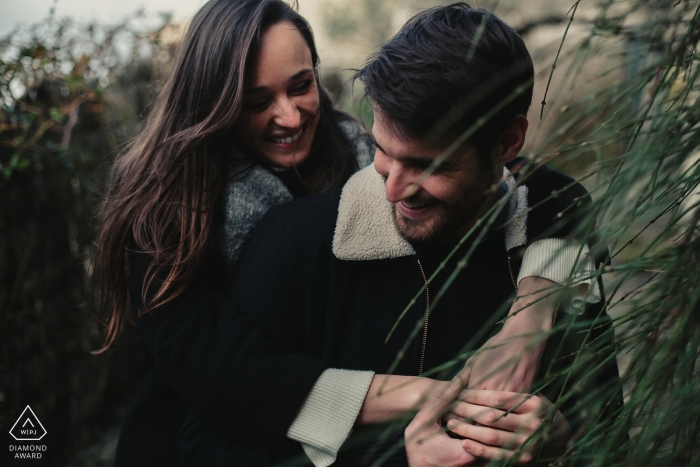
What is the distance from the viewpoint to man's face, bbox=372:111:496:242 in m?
1.36

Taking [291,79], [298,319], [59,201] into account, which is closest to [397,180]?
[298,319]

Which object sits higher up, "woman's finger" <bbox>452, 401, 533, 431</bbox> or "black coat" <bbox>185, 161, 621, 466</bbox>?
"black coat" <bbox>185, 161, 621, 466</bbox>

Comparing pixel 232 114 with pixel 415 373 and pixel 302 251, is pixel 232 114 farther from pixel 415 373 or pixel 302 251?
pixel 415 373

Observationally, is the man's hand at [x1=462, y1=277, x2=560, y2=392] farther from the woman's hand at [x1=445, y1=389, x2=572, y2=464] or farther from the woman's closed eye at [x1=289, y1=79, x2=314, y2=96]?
the woman's closed eye at [x1=289, y1=79, x2=314, y2=96]

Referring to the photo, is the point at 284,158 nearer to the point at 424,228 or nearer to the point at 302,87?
the point at 302,87

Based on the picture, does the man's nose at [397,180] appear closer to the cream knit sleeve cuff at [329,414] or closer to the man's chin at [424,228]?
the man's chin at [424,228]

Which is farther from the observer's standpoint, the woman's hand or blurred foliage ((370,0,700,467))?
the woman's hand

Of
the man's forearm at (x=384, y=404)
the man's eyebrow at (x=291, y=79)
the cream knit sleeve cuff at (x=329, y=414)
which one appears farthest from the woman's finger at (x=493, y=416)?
the man's eyebrow at (x=291, y=79)

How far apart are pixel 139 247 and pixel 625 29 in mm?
1304

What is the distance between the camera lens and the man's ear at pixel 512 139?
151cm

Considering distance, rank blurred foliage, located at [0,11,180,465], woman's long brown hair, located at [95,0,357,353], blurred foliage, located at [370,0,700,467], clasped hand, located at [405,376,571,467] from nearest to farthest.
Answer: blurred foliage, located at [370,0,700,467] → clasped hand, located at [405,376,571,467] → woman's long brown hair, located at [95,0,357,353] → blurred foliage, located at [0,11,180,465]

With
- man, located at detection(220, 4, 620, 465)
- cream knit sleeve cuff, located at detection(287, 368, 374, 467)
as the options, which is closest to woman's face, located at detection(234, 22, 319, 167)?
man, located at detection(220, 4, 620, 465)

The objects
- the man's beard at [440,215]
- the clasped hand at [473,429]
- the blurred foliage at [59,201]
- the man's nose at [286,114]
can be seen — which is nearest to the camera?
the clasped hand at [473,429]

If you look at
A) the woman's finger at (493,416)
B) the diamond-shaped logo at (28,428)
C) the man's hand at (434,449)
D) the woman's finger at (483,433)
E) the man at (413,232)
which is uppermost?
the man at (413,232)
